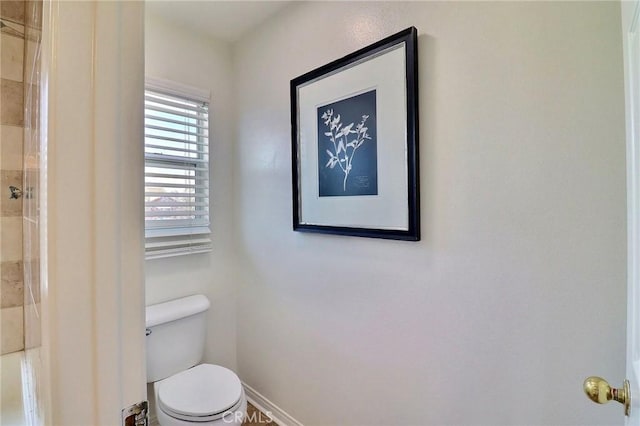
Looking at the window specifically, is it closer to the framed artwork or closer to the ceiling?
the ceiling

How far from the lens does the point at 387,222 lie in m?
1.25

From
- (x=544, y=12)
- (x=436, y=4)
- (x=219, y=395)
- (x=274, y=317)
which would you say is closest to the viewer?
(x=544, y=12)

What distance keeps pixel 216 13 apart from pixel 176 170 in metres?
0.95

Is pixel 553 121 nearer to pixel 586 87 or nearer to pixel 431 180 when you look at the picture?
pixel 586 87

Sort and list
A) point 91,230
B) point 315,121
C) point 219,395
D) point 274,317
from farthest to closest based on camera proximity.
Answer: point 274,317 < point 315,121 < point 219,395 < point 91,230

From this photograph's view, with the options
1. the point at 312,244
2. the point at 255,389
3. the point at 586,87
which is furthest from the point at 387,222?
the point at 255,389

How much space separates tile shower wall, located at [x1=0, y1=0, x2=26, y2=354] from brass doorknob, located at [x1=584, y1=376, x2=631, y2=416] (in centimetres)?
167

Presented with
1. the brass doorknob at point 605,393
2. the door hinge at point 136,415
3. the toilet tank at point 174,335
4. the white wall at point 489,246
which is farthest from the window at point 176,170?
the brass doorknob at point 605,393

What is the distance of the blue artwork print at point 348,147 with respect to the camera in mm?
1300

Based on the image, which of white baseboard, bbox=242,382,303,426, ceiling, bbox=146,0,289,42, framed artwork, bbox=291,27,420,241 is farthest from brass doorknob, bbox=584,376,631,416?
ceiling, bbox=146,0,289,42

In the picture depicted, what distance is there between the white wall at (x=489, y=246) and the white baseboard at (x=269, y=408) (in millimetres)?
203

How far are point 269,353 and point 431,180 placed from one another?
1.43 meters

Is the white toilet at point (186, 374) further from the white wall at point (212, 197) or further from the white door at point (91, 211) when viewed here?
the white door at point (91, 211)

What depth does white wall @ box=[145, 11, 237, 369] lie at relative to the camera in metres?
1.78
